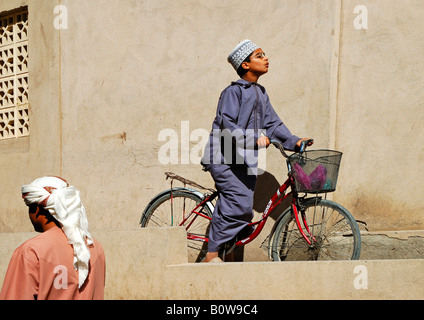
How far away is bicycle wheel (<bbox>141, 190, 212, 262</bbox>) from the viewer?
6488 millimetres

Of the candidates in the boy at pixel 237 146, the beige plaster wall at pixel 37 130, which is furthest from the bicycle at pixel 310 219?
the beige plaster wall at pixel 37 130

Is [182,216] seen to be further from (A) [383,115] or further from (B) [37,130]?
(B) [37,130]

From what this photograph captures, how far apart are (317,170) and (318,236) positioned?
1.80 feet

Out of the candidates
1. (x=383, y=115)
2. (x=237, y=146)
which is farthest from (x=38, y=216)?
(x=383, y=115)

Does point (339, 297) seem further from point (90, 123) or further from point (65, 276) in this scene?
point (90, 123)

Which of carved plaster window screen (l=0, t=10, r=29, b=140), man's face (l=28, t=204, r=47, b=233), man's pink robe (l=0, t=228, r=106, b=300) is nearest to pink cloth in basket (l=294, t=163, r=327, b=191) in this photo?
man's pink robe (l=0, t=228, r=106, b=300)

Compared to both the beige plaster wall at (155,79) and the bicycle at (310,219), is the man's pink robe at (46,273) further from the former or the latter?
the beige plaster wall at (155,79)

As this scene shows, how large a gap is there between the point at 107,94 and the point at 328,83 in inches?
102

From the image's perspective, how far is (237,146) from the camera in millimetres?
5621

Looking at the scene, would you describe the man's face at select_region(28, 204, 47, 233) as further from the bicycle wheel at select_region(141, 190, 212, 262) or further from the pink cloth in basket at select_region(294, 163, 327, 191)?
the bicycle wheel at select_region(141, 190, 212, 262)

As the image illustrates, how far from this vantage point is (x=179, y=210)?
22.4 ft

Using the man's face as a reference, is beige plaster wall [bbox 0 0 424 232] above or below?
above

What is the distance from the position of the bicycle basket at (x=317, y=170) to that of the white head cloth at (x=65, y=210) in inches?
93.6

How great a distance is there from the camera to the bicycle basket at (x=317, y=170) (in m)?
5.33
